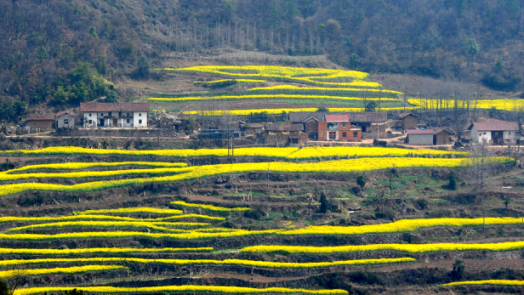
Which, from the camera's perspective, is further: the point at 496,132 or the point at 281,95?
the point at 281,95

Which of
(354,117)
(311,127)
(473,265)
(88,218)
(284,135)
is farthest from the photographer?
(354,117)

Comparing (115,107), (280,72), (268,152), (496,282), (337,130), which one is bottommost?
(496,282)

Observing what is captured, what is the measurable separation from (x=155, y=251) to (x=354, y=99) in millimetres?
40980

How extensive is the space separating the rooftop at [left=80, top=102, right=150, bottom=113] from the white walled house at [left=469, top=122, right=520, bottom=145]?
32668mm

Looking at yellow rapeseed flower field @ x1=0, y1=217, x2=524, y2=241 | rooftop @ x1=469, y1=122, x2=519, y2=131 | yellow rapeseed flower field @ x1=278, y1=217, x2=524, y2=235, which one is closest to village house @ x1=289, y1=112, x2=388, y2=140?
rooftop @ x1=469, y1=122, x2=519, y2=131

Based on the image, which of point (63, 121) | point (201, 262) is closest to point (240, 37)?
point (63, 121)

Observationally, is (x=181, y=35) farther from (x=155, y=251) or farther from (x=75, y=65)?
(x=155, y=251)

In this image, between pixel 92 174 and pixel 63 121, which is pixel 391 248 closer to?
pixel 92 174

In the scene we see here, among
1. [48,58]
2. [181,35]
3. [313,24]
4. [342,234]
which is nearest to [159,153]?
[342,234]

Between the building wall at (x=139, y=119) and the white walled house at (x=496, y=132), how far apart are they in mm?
32381

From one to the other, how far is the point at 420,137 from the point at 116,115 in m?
29.8

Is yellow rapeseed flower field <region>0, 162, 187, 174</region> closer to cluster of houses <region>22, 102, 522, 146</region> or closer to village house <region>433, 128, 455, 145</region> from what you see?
cluster of houses <region>22, 102, 522, 146</region>

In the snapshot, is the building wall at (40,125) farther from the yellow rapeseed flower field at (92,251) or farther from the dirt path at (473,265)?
the dirt path at (473,265)

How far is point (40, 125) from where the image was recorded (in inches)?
2603
